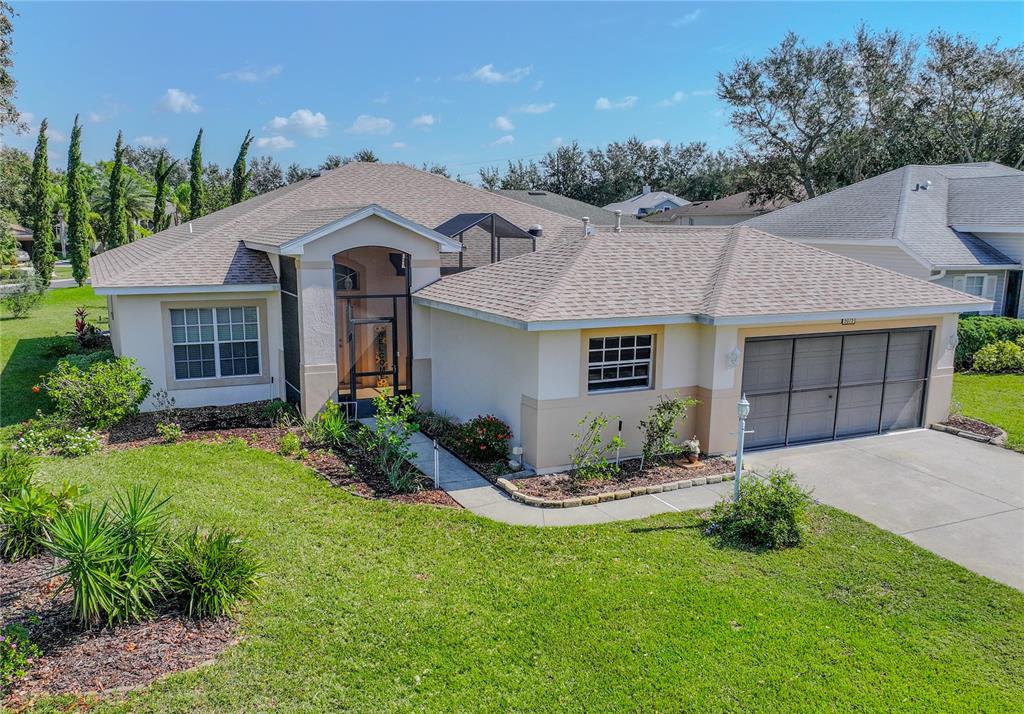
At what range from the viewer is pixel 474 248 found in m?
18.5

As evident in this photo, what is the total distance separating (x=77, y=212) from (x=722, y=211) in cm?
4232

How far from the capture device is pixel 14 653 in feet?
20.7

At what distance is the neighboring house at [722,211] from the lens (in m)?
51.2

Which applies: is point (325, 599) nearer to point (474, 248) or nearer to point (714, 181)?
point (474, 248)

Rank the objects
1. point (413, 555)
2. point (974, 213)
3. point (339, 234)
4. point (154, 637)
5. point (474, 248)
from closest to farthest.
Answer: point (154, 637), point (413, 555), point (339, 234), point (474, 248), point (974, 213)

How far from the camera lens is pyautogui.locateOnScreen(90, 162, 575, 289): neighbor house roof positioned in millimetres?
14930

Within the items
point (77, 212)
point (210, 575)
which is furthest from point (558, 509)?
point (77, 212)

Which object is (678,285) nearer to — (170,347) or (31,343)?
(170,347)

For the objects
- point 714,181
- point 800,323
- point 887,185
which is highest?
point 714,181

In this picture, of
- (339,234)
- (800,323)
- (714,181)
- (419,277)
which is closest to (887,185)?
(800,323)

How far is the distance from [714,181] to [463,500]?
7338 cm

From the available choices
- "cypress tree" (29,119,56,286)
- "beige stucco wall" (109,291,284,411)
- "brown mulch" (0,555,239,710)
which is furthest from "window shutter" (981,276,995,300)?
"cypress tree" (29,119,56,286)

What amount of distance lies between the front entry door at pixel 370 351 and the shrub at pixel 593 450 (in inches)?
205

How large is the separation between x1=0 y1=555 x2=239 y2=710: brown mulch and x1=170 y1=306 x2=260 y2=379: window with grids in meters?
8.21
